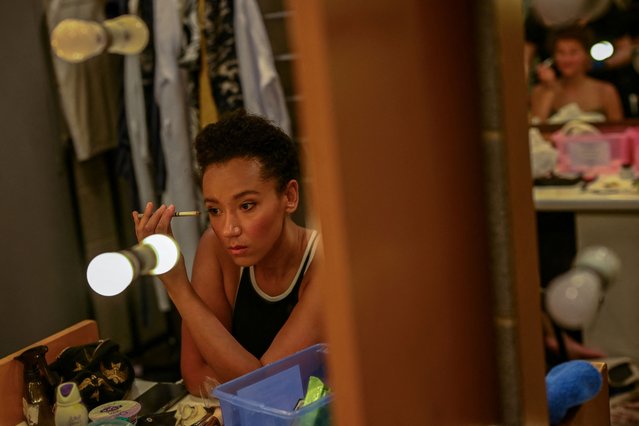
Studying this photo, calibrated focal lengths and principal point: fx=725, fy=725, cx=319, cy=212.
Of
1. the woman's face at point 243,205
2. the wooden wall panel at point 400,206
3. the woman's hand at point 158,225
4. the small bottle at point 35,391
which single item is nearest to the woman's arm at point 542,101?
the woman's face at point 243,205

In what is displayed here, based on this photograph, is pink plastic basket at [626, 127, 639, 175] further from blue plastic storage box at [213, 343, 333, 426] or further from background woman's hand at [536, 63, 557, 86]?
blue plastic storage box at [213, 343, 333, 426]

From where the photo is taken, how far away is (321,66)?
0.50 metres

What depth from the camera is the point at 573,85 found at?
282 centimetres

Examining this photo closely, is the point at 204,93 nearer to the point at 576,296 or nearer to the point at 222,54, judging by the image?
the point at 222,54

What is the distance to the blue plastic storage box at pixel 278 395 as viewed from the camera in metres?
0.92

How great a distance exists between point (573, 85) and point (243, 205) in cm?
207

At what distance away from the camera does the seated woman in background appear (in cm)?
276

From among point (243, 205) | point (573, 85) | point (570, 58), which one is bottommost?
point (243, 205)

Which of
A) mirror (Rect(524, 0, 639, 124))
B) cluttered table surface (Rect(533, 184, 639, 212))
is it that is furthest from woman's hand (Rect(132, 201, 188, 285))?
mirror (Rect(524, 0, 639, 124))

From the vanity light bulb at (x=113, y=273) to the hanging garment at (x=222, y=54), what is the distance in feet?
4.49

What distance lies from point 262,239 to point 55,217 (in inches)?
59.7

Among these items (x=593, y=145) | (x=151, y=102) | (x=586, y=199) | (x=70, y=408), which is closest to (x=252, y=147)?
(x=70, y=408)

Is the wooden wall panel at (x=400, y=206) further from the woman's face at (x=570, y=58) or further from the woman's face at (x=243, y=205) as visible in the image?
the woman's face at (x=570, y=58)

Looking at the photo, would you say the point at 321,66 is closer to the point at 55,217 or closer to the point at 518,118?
the point at 518,118
